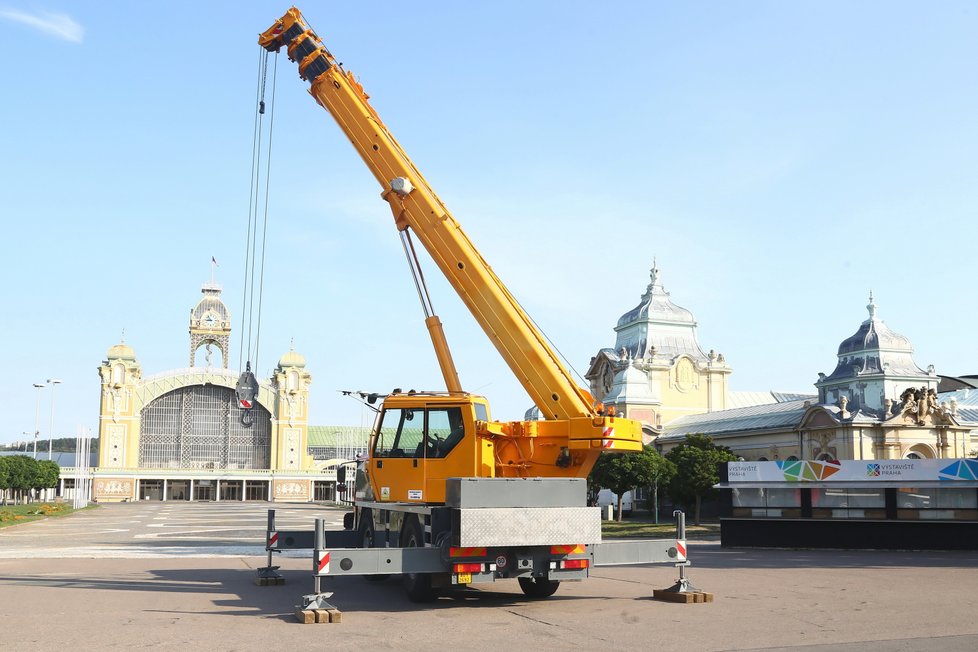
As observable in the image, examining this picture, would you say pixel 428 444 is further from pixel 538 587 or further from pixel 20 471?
pixel 20 471

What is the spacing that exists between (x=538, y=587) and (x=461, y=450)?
2.89m

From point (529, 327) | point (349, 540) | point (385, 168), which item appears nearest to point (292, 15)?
point (385, 168)

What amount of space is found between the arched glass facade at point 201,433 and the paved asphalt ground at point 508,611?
388 ft

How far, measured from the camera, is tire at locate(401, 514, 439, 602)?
1639 cm

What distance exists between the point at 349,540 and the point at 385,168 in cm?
793

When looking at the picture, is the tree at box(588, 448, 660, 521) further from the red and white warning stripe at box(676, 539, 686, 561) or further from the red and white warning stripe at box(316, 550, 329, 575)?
the red and white warning stripe at box(316, 550, 329, 575)

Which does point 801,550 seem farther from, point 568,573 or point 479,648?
point 479,648

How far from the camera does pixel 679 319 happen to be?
8850 centimetres

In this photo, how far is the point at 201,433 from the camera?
461ft

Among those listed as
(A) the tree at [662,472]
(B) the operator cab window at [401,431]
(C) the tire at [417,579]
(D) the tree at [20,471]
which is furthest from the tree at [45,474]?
(C) the tire at [417,579]

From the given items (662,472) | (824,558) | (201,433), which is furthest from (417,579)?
(201,433)

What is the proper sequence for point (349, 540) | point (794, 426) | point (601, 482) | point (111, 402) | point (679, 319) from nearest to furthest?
1. point (349, 540)
2. point (601, 482)
3. point (794, 426)
4. point (679, 319)
5. point (111, 402)

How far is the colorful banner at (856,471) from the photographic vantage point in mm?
31109

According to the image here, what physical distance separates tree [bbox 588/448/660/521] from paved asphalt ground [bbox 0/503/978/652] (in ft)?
102
